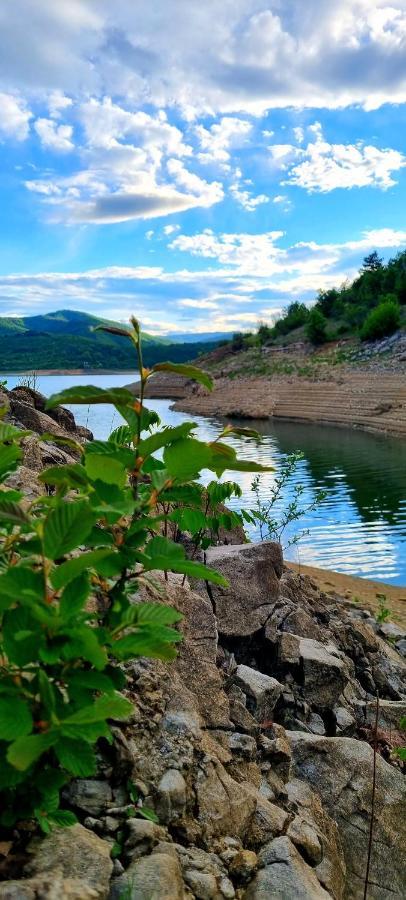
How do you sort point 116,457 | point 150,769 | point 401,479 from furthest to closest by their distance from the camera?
point 401,479 → point 150,769 → point 116,457

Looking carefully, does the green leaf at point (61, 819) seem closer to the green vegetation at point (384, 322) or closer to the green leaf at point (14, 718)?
the green leaf at point (14, 718)

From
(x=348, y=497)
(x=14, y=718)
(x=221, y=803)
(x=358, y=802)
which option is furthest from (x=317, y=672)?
(x=348, y=497)

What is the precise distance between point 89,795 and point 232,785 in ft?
3.03

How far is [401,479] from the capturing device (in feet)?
97.5

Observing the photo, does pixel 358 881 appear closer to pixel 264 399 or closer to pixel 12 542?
pixel 12 542

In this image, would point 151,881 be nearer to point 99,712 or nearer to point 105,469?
point 99,712

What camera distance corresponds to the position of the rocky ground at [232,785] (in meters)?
2.46

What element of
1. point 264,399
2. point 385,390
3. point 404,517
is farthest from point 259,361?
point 404,517

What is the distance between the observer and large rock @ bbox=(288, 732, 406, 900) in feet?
13.6

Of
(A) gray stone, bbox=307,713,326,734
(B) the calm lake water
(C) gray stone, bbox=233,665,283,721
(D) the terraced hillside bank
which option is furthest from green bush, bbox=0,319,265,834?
(D) the terraced hillside bank

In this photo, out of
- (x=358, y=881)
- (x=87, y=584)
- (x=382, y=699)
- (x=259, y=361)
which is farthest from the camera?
(x=259, y=361)

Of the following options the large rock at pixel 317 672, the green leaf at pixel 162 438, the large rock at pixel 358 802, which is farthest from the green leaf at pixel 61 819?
the large rock at pixel 317 672

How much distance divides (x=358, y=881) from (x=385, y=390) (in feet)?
172

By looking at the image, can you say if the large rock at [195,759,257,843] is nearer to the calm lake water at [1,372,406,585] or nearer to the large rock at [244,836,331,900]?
the large rock at [244,836,331,900]
